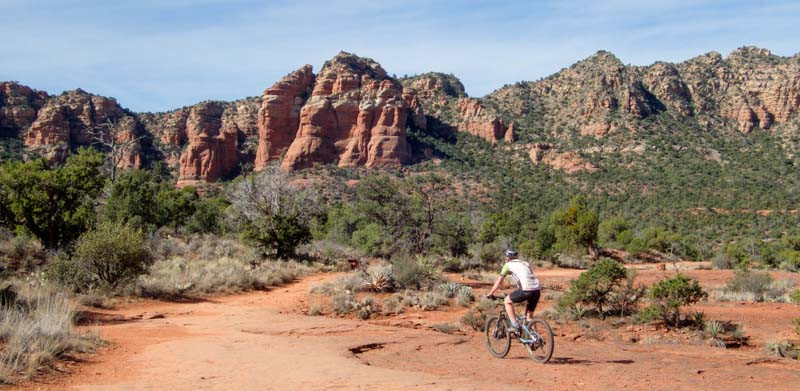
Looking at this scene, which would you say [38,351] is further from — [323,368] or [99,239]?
[99,239]

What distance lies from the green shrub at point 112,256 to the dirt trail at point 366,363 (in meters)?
3.67

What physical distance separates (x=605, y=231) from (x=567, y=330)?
34.4 metres

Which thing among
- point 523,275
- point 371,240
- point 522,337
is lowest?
point 371,240

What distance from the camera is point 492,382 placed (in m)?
6.73

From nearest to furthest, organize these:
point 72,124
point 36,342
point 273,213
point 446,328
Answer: point 36,342 → point 446,328 → point 273,213 → point 72,124

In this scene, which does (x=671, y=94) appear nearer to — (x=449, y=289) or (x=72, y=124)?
(x=449, y=289)

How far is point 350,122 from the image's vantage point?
276 ft

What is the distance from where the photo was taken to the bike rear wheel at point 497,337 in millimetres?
8281

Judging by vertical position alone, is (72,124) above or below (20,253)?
above

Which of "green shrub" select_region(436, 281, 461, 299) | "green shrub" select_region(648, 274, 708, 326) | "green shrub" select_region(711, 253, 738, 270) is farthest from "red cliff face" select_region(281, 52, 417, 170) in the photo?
"green shrub" select_region(648, 274, 708, 326)

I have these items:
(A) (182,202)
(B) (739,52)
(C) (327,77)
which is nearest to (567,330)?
(A) (182,202)

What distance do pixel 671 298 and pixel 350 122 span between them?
73.9 metres

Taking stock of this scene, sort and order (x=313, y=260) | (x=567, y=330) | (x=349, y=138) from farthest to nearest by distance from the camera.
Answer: (x=349, y=138), (x=313, y=260), (x=567, y=330)

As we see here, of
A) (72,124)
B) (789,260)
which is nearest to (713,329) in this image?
(789,260)
